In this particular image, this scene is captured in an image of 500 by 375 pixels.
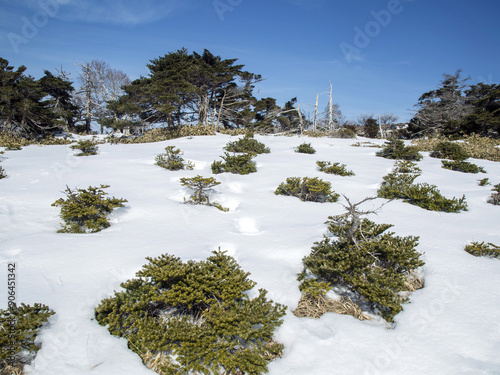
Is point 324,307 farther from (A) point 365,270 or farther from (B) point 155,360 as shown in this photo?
(B) point 155,360

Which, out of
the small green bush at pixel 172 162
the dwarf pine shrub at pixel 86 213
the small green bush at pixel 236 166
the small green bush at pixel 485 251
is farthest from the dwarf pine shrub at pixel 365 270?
the small green bush at pixel 172 162

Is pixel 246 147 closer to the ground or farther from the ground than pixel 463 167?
farther from the ground

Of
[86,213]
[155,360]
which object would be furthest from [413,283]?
[86,213]

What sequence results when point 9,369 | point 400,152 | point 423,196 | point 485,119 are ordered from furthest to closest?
1. point 485,119
2. point 400,152
3. point 423,196
4. point 9,369

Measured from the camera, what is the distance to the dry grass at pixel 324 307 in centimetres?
262

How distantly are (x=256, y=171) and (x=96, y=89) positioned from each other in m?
31.6

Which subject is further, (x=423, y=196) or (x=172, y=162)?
(x=172, y=162)

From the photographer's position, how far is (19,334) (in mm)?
1856

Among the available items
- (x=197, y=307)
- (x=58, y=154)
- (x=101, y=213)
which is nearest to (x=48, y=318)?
(x=197, y=307)

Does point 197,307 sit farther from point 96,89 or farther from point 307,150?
point 96,89

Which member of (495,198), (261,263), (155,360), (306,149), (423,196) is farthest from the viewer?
(306,149)

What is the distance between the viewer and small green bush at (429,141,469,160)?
9.45 meters

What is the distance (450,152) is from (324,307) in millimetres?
10925

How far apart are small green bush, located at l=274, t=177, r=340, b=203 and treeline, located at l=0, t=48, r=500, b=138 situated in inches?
513
